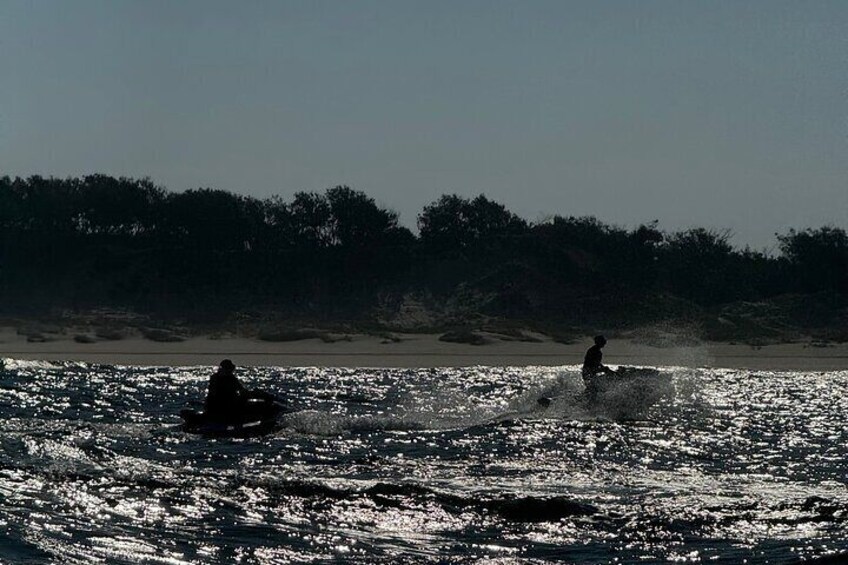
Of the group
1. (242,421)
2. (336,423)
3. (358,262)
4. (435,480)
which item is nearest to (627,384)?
(336,423)

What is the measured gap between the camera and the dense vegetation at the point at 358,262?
70625 mm

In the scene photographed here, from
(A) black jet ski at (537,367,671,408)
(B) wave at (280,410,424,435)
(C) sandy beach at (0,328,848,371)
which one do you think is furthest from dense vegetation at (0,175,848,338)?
(B) wave at (280,410,424,435)

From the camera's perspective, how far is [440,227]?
8331cm

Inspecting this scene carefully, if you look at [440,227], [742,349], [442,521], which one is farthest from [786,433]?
[440,227]

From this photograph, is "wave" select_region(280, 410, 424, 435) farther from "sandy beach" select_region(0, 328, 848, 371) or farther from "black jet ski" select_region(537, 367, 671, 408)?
"sandy beach" select_region(0, 328, 848, 371)

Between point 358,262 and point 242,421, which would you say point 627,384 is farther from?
point 358,262

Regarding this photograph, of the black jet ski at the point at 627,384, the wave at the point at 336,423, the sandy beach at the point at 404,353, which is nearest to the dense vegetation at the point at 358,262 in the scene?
the sandy beach at the point at 404,353

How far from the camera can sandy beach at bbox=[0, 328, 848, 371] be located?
51562 millimetres

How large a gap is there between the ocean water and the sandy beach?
608 inches

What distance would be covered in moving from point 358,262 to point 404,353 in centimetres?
2350

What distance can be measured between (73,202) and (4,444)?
61.1 metres

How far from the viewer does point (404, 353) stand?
54969 mm

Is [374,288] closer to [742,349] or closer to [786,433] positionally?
[742,349]

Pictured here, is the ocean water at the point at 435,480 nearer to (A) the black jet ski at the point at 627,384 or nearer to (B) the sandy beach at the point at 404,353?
(A) the black jet ski at the point at 627,384
